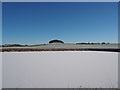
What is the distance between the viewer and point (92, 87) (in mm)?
A: 4605

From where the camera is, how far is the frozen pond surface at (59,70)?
4438 millimetres

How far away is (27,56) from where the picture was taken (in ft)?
14.9

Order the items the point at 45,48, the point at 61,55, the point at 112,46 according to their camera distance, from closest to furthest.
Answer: the point at 61,55, the point at 45,48, the point at 112,46

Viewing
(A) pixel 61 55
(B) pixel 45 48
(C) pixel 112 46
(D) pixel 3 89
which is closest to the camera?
(D) pixel 3 89

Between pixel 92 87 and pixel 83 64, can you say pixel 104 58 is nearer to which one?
pixel 83 64

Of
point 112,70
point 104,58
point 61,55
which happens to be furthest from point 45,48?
point 112,70

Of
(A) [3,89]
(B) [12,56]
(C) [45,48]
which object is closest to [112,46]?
(C) [45,48]

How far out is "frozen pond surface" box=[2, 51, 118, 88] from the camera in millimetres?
4438

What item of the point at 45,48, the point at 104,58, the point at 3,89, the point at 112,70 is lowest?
the point at 3,89

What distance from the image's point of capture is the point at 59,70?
15.3 ft

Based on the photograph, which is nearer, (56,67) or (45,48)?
(56,67)

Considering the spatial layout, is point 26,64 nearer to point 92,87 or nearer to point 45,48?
point 45,48

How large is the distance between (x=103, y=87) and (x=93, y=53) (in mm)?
1200

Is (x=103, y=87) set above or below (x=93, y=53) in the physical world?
below
